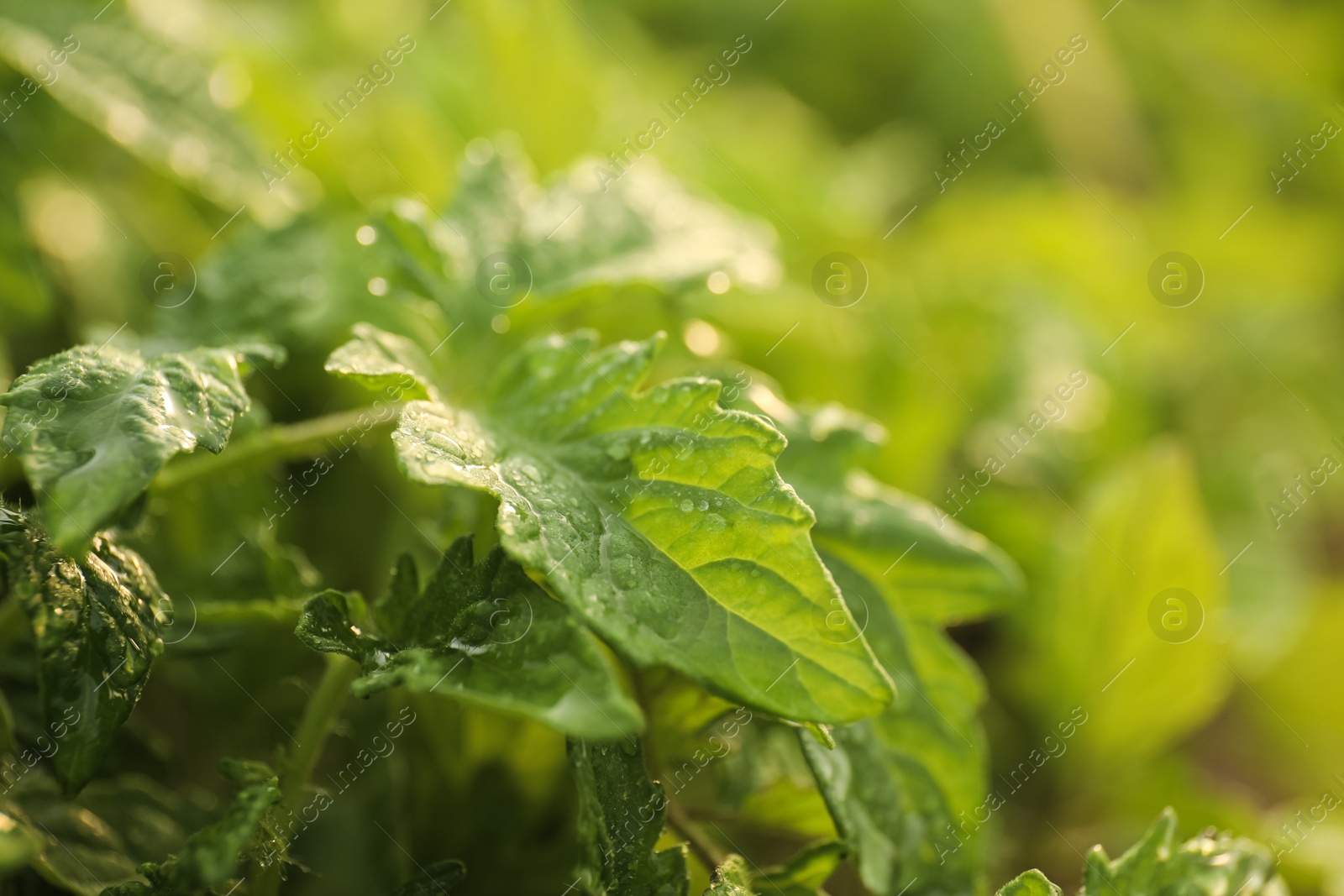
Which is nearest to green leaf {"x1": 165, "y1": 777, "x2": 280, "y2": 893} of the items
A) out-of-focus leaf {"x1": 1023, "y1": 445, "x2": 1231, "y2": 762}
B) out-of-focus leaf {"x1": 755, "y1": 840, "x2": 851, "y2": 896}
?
out-of-focus leaf {"x1": 755, "y1": 840, "x2": 851, "y2": 896}

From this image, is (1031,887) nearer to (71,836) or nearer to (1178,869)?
(1178,869)

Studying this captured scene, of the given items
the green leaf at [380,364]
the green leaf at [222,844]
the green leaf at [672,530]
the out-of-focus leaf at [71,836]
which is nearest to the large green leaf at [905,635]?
the green leaf at [672,530]

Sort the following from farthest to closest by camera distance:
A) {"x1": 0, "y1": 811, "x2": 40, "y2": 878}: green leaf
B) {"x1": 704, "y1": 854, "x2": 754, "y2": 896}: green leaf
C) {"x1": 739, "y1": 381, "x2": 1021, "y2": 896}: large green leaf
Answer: {"x1": 739, "y1": 381, "x2": 1021, "y2": 896}: large green leaf → {"x1": 704, "y1": 854, "x2": 754, "y2": 896}: green leaf → {"x1": 0, "y1": 811, "x2": 40, "y2": 878}: green leaf

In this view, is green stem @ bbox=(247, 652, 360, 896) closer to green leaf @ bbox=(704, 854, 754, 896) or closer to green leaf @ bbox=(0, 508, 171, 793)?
green leaf @ bbox=(0, 508, 171, 793)

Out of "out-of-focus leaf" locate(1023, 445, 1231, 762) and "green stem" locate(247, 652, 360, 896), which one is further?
"out-of-focus leaf" locate(1023, 445, 1231, 762)

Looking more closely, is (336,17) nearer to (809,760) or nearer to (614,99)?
(614,99)

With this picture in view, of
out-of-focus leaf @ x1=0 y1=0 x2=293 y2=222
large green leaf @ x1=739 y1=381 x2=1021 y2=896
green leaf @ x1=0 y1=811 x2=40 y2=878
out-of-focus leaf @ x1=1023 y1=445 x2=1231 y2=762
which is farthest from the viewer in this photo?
out-of-focus leaf @ x1=1023 y1=445 x2=1231 y2=762
